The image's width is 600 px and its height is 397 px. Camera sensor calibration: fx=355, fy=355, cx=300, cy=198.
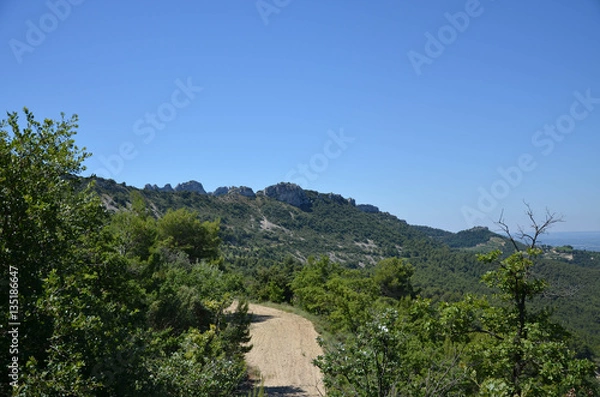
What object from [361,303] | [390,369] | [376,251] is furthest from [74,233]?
[376,251]

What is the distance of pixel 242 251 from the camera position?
120m

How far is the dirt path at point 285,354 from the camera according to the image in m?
15.9

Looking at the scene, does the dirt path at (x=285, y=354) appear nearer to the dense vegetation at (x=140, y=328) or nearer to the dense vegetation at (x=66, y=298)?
the dense vegetation at (x=140, y=328)

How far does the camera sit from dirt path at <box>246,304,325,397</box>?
15.9 m

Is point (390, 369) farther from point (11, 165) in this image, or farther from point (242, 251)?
point (242, 251)

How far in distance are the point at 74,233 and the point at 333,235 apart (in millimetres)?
187736

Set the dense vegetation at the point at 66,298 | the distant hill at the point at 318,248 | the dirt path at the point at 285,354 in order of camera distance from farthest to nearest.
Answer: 1. the distant hill at the point at 318,248
2. the dirt path at the point at 285,354
3. the dense vegetation at the point at 66,298

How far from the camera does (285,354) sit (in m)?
20.8

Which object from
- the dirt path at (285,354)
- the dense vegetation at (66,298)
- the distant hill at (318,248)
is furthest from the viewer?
the distant hill at (318,248)

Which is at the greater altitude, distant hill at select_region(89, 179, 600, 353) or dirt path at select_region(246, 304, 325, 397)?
distant hill at select_region(89, 179, 600, 353)

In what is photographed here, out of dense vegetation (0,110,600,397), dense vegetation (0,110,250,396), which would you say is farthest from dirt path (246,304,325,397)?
dense vegetation (0,110,250,396)

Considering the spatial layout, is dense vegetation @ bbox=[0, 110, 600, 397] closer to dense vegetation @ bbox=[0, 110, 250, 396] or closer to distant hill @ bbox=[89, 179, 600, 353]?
dense vegetation @ bbox=[0, 110, 250, 396]

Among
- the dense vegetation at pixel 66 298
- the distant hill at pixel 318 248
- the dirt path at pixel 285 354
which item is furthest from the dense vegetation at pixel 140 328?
the distant hill at pixel 318 248

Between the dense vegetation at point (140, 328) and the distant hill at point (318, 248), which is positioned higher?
the distant hill at point (318, 248)
